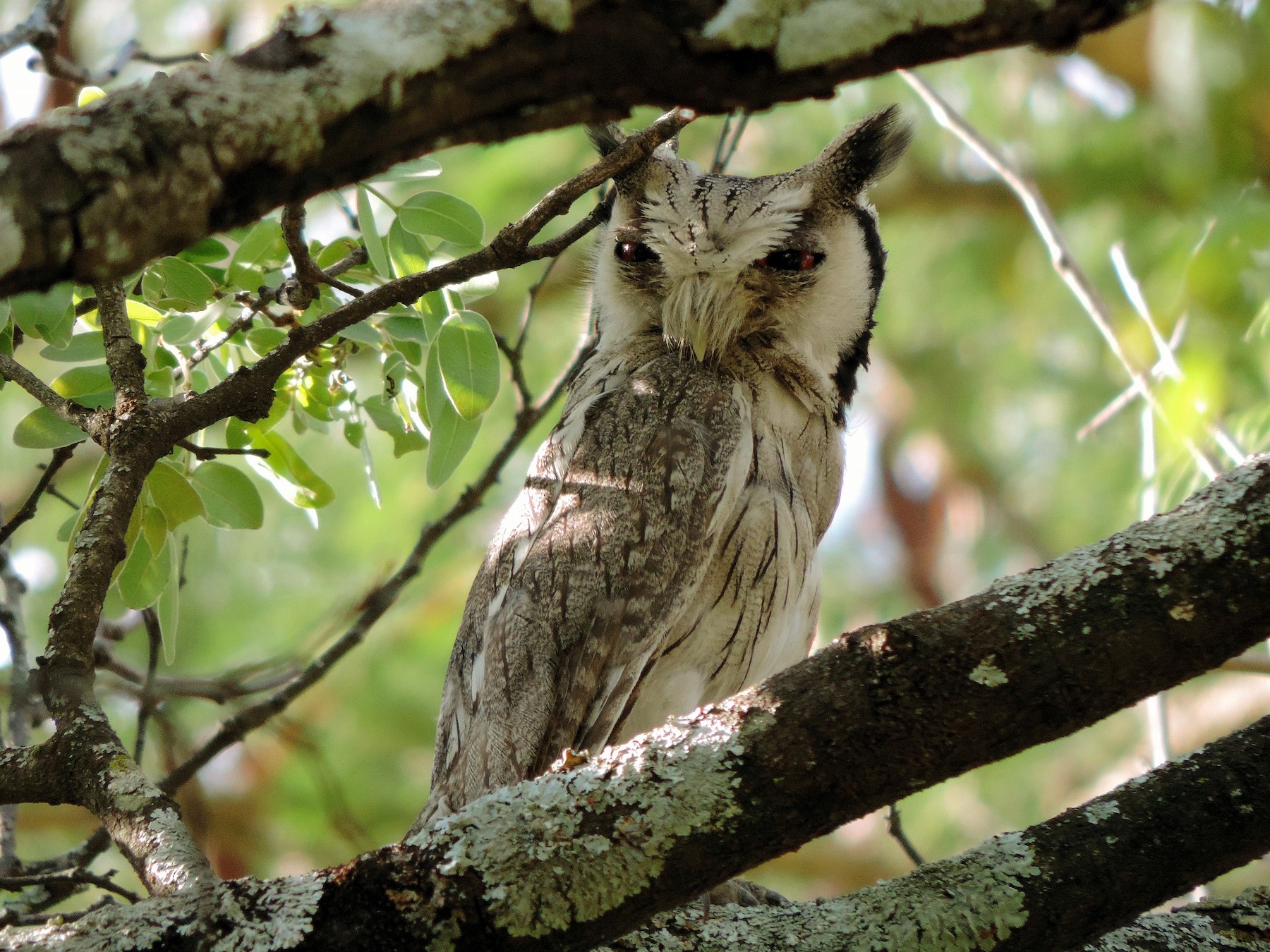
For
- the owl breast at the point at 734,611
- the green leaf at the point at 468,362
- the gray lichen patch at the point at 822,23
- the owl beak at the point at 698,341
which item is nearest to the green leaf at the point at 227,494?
the green leaf at the point at 468,362

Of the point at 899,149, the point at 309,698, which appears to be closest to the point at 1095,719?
the point at 899,149

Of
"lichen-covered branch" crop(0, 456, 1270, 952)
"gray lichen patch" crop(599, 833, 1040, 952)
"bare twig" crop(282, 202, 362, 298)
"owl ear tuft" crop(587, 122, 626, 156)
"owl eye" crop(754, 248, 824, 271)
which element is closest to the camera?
"lichen-covered branch" crop(0, 456, 1270, 952)

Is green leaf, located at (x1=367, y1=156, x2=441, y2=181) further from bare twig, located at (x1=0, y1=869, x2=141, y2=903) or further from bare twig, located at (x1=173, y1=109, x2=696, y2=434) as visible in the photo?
bare twig, located at (x1=0, y1=869, x2=141, y2=903)

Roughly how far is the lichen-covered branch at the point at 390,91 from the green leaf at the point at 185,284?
103cm

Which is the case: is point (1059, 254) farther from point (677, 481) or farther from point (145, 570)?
point (145, 570)

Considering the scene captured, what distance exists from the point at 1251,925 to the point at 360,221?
1685 millimetres

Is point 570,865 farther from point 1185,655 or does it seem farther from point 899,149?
point 899,149

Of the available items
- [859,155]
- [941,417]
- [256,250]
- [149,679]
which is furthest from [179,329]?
[941,417]

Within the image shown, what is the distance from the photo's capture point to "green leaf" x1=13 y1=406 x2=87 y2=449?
72.7 inches

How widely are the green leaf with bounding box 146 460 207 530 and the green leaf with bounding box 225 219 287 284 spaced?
329 mm

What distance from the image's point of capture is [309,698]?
18.3ft

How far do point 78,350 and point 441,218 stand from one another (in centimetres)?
63

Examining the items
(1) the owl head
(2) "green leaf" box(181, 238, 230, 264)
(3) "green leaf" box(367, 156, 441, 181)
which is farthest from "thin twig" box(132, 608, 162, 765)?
(1) the owl head

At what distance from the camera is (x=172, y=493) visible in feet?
6.25
